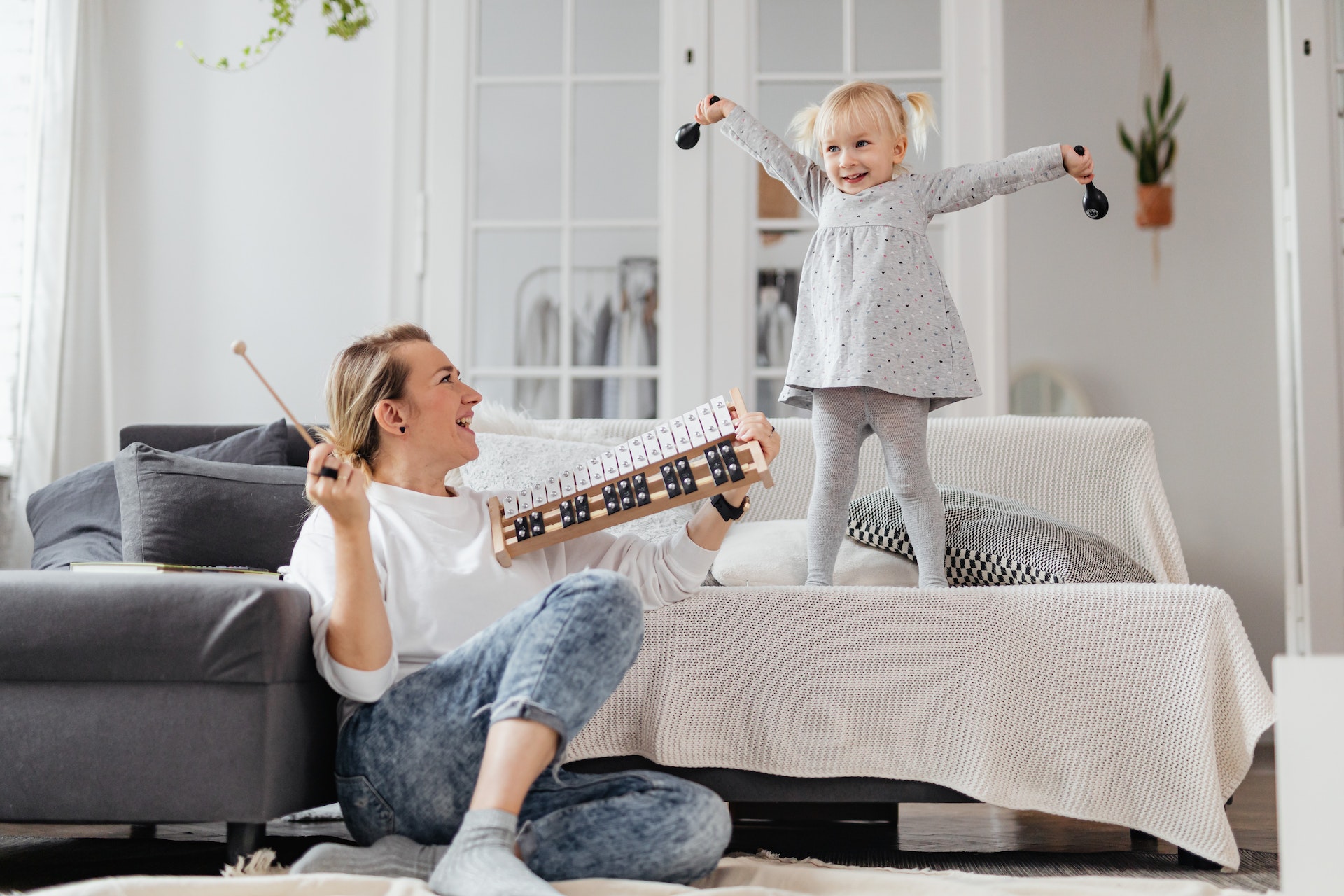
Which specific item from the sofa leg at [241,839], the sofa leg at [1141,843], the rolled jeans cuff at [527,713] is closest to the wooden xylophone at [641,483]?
the rolled jeans cuff at [527,713]

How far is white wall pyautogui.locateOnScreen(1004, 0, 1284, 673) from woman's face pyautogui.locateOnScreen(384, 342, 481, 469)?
317cm

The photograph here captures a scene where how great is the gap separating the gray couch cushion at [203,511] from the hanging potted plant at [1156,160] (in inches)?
129

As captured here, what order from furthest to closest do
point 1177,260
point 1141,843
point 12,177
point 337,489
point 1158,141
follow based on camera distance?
1. point 1177,260
2. point 1158,141
3. point 12,177
4. point 1141,843
5. point 337,489

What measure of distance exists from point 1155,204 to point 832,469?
8.84 ft

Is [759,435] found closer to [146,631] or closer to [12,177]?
[146,631]

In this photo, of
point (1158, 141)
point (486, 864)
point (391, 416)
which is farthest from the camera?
point (1158, 141)

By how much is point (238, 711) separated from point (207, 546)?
2.28 feet

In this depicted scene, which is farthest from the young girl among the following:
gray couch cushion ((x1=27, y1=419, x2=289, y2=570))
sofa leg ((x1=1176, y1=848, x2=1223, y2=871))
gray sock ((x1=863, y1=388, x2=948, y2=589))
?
gray couch cushion ((x1=27, y1=419, x2=289, y2=570))

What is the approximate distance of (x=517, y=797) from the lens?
116 centimetres

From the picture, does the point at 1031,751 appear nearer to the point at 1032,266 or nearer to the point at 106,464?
the point at 106,464

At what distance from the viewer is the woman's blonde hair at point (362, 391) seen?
4.99 ft

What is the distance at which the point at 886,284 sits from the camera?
1.97 meters

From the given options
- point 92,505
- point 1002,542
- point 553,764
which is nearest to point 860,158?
point 1002,542

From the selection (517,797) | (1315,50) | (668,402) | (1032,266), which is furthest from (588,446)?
(1032,266)
